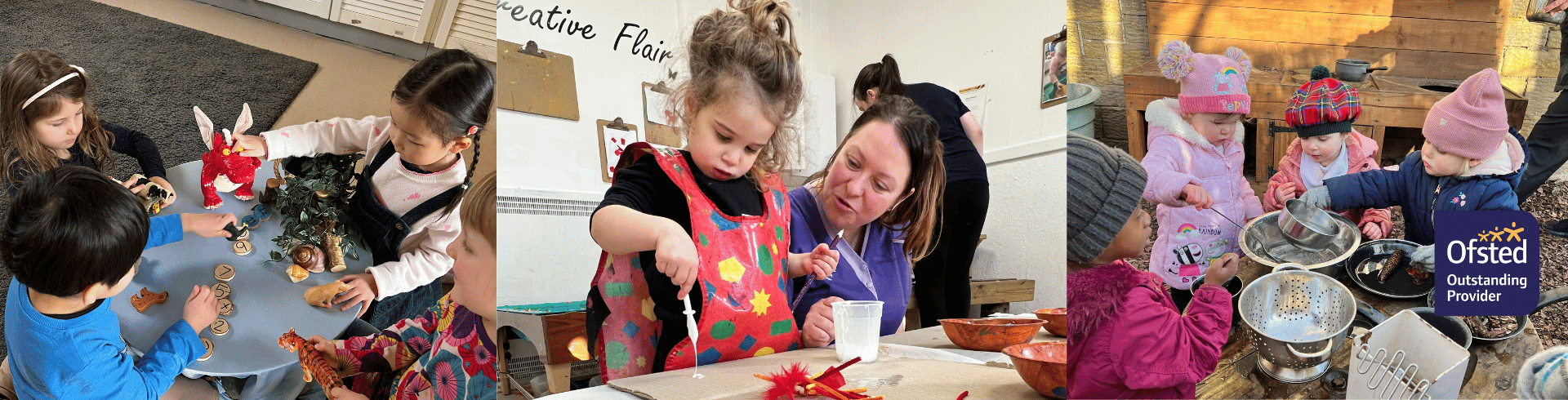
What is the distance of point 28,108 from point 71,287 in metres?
0.37

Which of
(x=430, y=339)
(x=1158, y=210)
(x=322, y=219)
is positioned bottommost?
(x=430, y=339)

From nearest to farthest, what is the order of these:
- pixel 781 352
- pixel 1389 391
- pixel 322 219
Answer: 1. pixel 1389 391
2. pixel 781 352
3. pixel 322 219

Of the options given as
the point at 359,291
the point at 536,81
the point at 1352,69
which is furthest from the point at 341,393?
the point at 1352,69

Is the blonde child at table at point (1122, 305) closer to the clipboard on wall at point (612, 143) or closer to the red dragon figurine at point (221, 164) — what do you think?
the clipboard on wall at point (612, 143)

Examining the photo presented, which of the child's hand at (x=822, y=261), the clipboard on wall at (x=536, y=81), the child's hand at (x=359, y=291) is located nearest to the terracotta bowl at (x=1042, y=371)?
the child's hand at (x=822, y=261)

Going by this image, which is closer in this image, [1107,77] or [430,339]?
[1107,77]

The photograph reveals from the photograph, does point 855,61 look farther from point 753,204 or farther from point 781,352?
point 781,352

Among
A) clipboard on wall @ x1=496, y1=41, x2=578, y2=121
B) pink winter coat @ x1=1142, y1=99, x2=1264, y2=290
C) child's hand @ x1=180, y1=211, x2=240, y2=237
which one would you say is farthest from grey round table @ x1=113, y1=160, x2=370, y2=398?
pink winter coat @ x1=1142, y1=99, x2=1264, y2=290

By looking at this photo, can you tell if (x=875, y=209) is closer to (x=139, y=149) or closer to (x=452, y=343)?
(x=452, y=343)

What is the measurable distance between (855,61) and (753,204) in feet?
0.83

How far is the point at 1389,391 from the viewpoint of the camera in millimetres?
1065

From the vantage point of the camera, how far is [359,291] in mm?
1781

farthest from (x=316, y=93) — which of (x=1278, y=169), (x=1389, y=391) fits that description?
(x=1389, y=391)

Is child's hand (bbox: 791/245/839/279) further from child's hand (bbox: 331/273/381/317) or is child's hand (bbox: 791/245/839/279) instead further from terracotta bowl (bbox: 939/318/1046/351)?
child's hand (bbox: 331/273/381/317)
